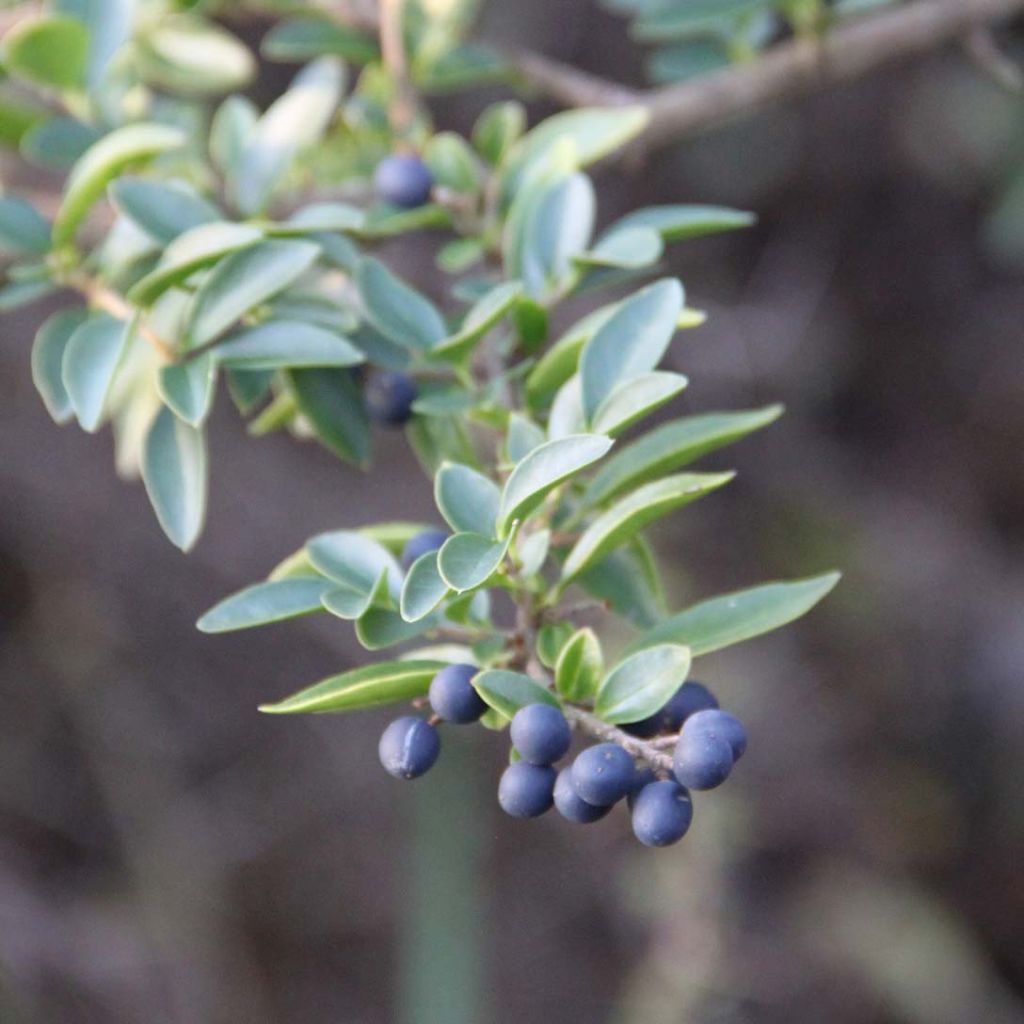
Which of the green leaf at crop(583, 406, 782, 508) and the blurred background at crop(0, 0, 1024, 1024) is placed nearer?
the green leaf at crop(583, 406, 782, 508)

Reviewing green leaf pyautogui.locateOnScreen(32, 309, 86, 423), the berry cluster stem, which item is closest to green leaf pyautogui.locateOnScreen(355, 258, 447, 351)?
green leaf pyautogui.locateOnScreen(32, 309, 86, 423)

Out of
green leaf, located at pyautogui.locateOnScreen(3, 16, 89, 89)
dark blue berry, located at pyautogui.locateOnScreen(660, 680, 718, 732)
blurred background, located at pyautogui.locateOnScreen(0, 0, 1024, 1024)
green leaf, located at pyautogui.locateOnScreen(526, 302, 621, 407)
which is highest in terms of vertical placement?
green leaf, located at pyautogui.locateOnScreen(3, 16, 89, 89)

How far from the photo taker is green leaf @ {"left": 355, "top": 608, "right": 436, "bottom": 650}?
762mm

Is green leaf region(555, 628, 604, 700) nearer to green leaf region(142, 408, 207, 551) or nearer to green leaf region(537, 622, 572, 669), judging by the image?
green leaf region(537, 622, 572, 669)

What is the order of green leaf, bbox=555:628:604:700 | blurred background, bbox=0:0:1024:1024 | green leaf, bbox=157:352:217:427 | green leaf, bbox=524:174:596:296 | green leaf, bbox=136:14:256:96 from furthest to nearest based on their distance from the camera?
1. blurred background, bbox=0:0:1024:1024
2. green leaf, bbox=136:14:256:96
3. green leaf, bbox=524:174:596:296
4. green leaf, bbox=157:352:217:427
5. green leaf, bbox=555:628:604:700

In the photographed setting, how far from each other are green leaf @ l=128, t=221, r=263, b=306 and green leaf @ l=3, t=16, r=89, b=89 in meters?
0.28

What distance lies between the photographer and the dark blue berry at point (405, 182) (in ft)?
3.54

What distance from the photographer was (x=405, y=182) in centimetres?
108

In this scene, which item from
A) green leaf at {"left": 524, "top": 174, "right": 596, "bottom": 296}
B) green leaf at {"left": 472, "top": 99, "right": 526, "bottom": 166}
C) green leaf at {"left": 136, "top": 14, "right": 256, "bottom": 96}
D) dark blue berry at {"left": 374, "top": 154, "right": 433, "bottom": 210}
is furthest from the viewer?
green leaf at {"left": 136, "top": 14, "right": 256, "bottom": 96}

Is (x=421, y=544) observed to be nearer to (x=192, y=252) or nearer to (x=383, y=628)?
(x=383, y=628)

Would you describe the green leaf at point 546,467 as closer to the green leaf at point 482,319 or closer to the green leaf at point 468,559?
the green leaf at point 468,559

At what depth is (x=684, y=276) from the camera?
9.37 ft

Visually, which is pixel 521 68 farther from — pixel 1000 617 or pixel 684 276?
pixel 1000 617

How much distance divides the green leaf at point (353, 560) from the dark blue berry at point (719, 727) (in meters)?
0.22
